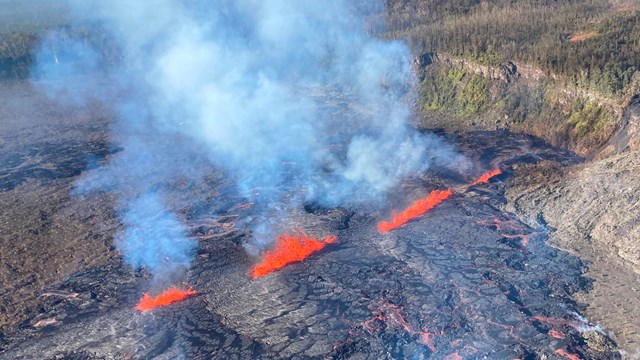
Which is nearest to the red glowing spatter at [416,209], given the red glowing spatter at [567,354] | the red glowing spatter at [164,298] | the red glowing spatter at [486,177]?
the red glowing spatter at [486,177]

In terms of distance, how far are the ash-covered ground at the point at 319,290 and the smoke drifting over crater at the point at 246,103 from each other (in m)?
2.12

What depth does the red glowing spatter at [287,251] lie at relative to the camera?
1156 inches

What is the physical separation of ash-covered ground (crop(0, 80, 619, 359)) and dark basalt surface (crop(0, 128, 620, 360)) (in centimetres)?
7

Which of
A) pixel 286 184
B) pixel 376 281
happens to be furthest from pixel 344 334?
pixel 286 184

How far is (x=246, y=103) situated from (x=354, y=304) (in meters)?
34.8

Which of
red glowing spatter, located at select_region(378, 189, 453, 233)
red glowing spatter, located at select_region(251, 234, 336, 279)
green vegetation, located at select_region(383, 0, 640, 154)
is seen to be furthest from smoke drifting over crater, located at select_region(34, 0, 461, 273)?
green vegetation, located at select_region(383, 0, 640, 154)

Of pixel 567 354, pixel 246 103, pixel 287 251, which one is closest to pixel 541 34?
pixel 246 103

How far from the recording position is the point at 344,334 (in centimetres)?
2441

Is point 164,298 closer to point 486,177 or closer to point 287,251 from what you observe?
point 287,251

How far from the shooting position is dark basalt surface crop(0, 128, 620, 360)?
23828 mm

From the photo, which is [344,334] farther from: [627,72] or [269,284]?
[627,72]

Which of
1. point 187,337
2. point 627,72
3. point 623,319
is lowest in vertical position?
point 623,319

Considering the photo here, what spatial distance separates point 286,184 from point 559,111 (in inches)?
949

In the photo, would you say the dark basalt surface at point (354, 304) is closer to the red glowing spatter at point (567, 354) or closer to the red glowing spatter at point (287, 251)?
the red glowing spatter at point (567, 354)
